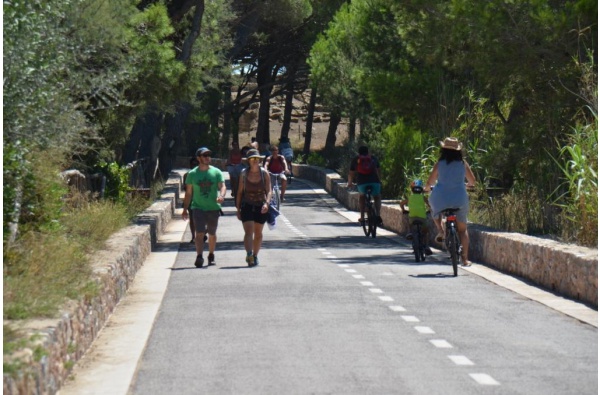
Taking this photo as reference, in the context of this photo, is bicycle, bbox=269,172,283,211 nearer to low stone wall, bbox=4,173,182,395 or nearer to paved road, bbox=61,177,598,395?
paved road, bbox=61,177,598,395

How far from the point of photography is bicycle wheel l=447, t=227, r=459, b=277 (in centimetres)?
1823

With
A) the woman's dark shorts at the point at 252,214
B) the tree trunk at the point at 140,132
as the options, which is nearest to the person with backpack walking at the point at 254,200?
the woman's dark shorts at the point at 252,214

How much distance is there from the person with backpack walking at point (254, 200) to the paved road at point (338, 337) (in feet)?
1.45

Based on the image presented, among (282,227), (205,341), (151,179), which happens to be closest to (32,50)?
(205,341)

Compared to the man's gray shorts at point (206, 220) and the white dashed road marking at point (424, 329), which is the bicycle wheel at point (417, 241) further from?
the white dashed road marking at point (424, 329)

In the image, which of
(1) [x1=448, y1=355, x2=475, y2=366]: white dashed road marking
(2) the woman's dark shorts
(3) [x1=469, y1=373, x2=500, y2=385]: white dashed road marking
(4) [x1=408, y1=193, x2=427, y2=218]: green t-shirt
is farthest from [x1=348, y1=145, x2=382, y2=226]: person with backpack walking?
(3) [x1=469, y1=373, x2=500, y2=385]: white dashed road marking

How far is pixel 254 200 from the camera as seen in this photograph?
20.3 metres

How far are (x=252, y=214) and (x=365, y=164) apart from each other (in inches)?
329

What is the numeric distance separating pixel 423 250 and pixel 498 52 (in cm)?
420

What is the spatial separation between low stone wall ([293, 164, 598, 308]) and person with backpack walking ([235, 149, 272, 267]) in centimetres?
334

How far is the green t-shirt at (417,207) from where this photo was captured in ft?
70.1

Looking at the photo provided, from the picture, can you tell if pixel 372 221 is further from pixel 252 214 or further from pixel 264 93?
pixel 264 93

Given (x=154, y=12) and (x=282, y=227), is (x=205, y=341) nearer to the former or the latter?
(x=154, y=12)

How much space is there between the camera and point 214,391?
9.09 meters
